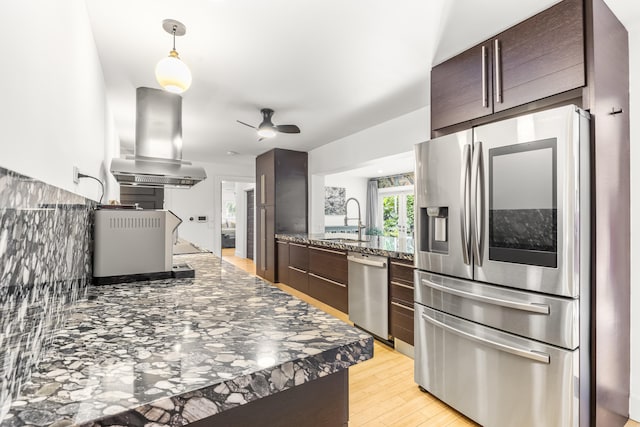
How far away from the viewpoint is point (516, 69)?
65.8 inches

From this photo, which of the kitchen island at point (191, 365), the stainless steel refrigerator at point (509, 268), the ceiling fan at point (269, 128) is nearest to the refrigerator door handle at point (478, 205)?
the stainless steel refrigerator at point (509, 268)

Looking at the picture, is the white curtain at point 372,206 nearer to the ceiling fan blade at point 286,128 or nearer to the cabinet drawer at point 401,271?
the ceiling fan blade at point 286,128

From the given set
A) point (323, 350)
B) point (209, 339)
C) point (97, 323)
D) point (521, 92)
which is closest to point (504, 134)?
point (521, 92)

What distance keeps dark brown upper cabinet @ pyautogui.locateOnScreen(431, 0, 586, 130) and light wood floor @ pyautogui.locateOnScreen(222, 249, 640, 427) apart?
1.66 meters

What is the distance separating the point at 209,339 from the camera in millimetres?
687

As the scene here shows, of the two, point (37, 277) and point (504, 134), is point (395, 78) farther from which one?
point (37, 277)

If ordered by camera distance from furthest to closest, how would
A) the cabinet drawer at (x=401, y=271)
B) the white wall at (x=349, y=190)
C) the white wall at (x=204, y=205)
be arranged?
the white wall at (x=349, y=190) < the white wall at (x=204, y=205) < the cabinet drawer at (x=401, y=271)

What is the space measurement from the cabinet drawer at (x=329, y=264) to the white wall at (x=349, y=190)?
477 centimetres

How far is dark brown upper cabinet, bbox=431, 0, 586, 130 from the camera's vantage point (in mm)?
1467

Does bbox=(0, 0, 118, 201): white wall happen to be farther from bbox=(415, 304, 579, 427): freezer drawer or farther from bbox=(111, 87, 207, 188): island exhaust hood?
bbox=(415, 304, 579, 427): freezer drawer

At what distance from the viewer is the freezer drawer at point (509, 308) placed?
1.37m

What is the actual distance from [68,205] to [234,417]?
2.58ft

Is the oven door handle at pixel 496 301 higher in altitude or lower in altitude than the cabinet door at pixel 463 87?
lower

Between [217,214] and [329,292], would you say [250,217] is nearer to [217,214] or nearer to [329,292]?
[217,214]
